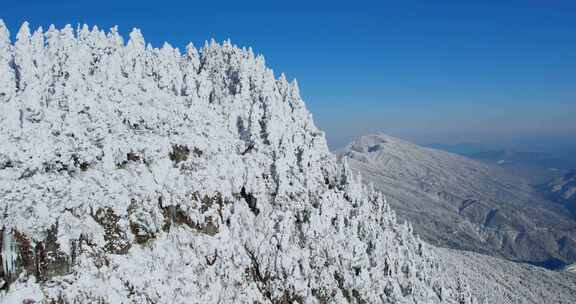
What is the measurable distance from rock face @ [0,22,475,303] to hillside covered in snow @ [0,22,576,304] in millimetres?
235

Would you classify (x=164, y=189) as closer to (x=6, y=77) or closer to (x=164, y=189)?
(x=164, y=189)

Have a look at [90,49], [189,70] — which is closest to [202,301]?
[189,70]

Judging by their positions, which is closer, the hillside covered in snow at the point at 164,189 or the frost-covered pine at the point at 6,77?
the hillside covered in snow at the point at 164,189

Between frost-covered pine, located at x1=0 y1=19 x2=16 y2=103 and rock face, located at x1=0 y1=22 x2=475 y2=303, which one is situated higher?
frost-covered pine, located at x1=0 y1=19 x2=16 y2=103

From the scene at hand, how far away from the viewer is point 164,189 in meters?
63.3

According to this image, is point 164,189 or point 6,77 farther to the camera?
point 6,77

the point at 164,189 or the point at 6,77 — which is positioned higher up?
the point at 6,77

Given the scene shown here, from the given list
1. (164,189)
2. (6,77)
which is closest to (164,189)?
(164,189)

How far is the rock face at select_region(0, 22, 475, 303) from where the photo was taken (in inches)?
1988

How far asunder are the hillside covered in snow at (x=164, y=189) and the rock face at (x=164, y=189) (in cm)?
24

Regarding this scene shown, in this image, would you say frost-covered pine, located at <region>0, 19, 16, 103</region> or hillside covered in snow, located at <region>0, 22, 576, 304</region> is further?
frost-covered pine, located at <region>0, 19, 16, 103</region>

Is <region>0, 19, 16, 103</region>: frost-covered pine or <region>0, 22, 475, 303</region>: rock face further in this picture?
<region>0, 19, 16, 103</region>: frost-covered pine

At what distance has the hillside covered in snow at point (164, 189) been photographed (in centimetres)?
5044

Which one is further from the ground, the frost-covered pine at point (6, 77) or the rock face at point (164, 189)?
the frost-covered pine at point (6, 77)
